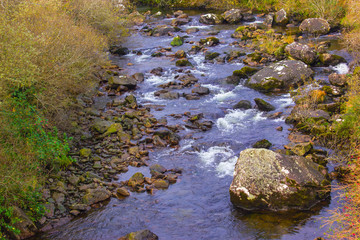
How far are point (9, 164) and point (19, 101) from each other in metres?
2.67

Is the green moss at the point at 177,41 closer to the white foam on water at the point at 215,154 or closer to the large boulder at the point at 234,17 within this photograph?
the large boulder at the point at 234,17

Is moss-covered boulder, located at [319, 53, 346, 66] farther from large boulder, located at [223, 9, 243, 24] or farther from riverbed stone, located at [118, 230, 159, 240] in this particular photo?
riverbed stone, located at [118, 230, 159, 240]

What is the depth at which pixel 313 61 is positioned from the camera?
78.8ft

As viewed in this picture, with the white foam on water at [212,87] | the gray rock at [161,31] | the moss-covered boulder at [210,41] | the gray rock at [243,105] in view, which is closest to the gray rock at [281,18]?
the moss-covered boulder at [210,41]

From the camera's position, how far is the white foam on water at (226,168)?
1417cm

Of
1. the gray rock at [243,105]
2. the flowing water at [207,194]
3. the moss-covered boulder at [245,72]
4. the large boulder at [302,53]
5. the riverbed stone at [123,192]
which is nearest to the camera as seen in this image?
the flowing water at [207,194]

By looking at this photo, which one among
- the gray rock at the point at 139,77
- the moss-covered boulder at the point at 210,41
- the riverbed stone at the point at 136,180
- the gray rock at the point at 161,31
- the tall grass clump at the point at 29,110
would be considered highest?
the tall grass clump at the point at 29,110

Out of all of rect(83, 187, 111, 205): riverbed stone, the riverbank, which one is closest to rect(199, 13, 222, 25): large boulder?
the riverbank

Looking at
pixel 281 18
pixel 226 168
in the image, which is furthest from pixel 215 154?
pixel 281 18

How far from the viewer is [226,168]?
14.5m

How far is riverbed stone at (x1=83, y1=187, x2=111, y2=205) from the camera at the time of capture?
39.9 feet

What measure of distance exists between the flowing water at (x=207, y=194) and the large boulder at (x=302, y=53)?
1610 mm

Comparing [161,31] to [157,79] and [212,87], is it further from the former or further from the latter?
[212,87]

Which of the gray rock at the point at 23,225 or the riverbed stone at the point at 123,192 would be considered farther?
the riverbed stone at the point at 123,192
